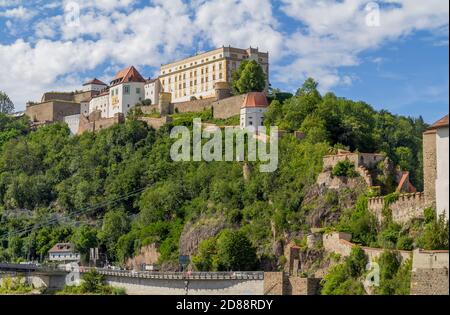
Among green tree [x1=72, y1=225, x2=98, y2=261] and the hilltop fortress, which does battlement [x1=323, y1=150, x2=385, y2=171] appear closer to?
green tree [x1=72, y1=225, x2=98, y2=261]

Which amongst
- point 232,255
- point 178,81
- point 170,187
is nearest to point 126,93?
point 178,81

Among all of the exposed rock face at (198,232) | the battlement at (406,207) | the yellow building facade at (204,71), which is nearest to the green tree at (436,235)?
the battlement at (406,207)

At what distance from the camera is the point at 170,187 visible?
7975 cm

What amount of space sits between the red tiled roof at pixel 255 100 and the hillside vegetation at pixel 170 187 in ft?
7.04

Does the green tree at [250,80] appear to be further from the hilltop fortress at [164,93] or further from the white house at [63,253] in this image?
the white house at [63,253]

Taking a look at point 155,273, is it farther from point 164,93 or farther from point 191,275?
point 164,93

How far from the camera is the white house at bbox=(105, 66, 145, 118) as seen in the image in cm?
10912

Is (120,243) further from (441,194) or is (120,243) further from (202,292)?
(441,194)

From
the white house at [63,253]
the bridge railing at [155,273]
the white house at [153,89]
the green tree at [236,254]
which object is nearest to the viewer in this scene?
the bridge railing at [155,273]

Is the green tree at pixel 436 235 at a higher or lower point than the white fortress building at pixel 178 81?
lower

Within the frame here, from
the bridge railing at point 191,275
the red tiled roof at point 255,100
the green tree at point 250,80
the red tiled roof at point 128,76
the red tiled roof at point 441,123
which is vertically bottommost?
the bridge railing at point 191,275

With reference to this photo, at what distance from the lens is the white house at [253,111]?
83875mm

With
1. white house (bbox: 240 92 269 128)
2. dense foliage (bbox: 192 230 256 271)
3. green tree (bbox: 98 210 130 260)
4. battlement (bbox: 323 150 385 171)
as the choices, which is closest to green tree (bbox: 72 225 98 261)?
green tree (bbox: 98 210 130 260)
